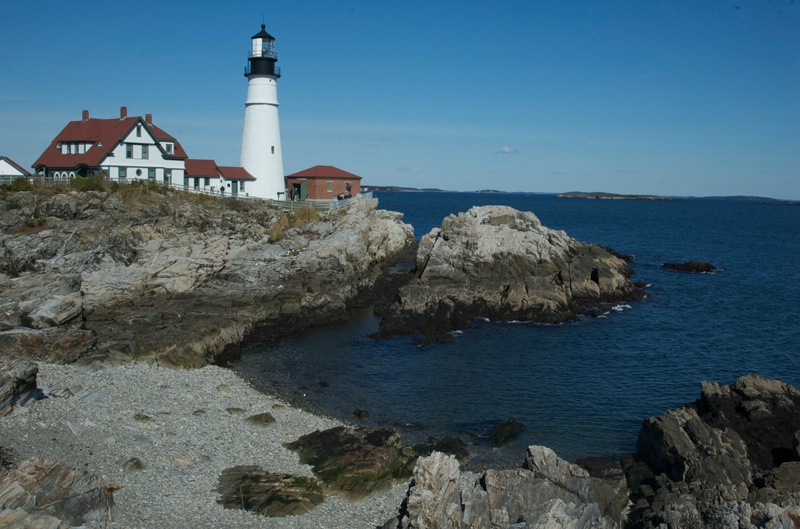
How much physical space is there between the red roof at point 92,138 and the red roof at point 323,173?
10008mm

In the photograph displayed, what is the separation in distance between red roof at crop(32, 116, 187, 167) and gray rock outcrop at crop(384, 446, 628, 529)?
1504 inches

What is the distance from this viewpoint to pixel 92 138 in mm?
45031

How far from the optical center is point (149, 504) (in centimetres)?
1457

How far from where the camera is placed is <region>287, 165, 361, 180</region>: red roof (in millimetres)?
53656

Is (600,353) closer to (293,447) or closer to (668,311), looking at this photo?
(668,311)

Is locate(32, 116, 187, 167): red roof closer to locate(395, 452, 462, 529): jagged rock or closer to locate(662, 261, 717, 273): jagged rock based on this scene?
locate(395, 452, 462, 529): jagged rock

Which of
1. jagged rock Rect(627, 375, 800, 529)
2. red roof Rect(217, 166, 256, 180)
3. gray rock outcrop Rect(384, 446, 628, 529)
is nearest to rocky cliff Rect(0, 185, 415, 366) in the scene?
red roof Rect(217, 166, 256, 180)

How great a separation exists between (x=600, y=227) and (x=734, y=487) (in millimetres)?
88037

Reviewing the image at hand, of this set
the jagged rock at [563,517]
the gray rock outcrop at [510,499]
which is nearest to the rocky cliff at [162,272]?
the gray rock outcrop at [510,499]

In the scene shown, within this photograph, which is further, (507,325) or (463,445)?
(507,325)

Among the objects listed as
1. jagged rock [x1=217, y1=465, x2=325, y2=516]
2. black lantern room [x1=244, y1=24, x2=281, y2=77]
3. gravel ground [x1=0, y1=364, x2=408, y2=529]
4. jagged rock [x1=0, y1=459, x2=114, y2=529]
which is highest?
black lantern room [x1=244, y1=24, x2=281, y2=77]

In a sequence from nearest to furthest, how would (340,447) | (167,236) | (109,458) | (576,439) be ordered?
(109,458), (340,447), (576,439), (167,236)

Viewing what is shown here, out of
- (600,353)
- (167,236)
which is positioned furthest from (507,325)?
(167,236)

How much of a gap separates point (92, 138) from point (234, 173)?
9606 mm
